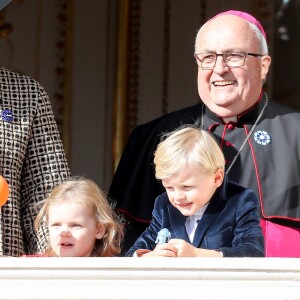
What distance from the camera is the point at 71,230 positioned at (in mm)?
3852

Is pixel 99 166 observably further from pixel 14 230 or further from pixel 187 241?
pixel 187 241

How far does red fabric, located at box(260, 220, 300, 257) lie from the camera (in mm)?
4039

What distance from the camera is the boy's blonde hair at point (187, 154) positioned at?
12.1 ft

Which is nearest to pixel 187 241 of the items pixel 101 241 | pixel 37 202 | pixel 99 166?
pixel 101 241

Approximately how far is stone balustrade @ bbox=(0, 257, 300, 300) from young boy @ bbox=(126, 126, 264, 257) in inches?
14.9

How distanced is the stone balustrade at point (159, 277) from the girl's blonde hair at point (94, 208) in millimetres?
663

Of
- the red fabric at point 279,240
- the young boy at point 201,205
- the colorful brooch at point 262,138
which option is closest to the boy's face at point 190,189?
the young boy at point 201,205

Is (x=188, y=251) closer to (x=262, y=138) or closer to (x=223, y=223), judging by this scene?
(x=223, y=223)

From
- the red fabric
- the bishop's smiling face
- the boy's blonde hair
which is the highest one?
the bishop's smiling face

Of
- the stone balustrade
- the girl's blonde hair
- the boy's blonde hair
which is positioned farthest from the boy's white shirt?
the stone balustrade

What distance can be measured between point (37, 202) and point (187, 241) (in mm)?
600

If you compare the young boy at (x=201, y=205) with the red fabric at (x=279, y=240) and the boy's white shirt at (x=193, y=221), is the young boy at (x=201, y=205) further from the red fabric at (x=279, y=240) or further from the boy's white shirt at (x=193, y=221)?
the red fabric at (x=279, y=240)

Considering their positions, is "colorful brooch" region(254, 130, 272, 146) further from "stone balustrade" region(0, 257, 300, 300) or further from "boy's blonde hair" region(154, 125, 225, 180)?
"stone balustrade" region(0, 257, 300, 300)

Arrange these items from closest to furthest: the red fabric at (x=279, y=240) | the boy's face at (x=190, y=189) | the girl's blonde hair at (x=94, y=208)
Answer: the boy's face at (x=190, y=189), the girl's blonde hair at (x=94, y=208), the red fabric at (x=279, y=240)
